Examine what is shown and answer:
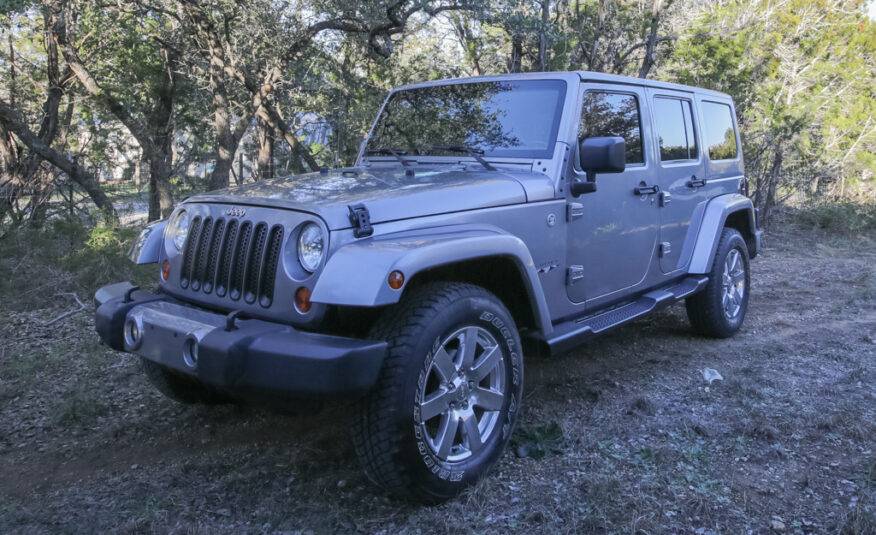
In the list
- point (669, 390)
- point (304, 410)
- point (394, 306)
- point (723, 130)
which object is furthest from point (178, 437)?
point (723, 130)

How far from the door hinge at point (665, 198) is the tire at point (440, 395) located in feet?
6.43

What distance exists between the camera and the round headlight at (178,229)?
3.30 m

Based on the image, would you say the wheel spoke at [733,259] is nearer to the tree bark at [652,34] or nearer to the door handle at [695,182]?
the door handle at [695,182]

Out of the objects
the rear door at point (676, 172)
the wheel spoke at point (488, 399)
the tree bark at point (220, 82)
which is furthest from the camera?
the tree bark at point (220, 82)

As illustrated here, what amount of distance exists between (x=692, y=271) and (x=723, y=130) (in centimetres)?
142

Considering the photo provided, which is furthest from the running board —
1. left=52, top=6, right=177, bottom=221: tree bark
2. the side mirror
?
left=52, top=6, right=177, bottom=221: tree bark

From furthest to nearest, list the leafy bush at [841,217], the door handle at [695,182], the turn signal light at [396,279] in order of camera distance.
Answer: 1. the leafy bush at [841,217]
2. the door handle at [695,182]
3. the turn signal light at [396,279]

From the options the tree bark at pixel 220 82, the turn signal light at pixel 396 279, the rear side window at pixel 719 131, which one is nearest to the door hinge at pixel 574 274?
the turn signal light at pixel 396 279

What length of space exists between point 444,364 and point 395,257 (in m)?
0.55

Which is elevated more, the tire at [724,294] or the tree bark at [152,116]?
the tree bark at [152,116]

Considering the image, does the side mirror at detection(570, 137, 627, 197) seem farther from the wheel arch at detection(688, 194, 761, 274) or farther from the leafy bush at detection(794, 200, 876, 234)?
the leafy bush at detection(794, 200, 876, 234)

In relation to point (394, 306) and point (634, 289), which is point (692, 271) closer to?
point (634, 289)

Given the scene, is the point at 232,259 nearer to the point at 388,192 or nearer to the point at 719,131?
the point at 388,192

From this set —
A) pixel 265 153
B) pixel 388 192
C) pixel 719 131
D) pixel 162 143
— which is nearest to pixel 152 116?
pixel 162 143
